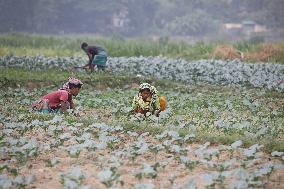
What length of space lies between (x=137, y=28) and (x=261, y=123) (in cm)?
4441

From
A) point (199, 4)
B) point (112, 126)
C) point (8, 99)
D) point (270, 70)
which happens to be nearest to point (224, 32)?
point (199, 4)

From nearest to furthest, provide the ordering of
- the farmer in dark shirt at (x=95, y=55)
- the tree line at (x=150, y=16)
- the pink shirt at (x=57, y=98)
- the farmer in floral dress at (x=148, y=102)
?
1. the pink shirt at (x=57, y=98)
2. the farmer in floral dress at (x=148, y=102)
3. the farmer in dark shirt at (x=95, y=55)
4. the tree line at (x=150, y=16)

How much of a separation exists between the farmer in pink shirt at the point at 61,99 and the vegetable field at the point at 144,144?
0.38m

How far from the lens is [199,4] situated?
172 ft

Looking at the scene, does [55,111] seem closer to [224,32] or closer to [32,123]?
[32,123]

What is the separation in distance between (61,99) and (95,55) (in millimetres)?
8244

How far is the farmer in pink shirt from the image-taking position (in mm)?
9281

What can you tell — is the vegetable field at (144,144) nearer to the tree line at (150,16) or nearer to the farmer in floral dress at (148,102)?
the farmer in floral dress at (148,102)

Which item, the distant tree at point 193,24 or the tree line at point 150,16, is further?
the distant tree at point 193,24

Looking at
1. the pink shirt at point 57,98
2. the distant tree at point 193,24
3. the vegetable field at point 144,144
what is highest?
the distant tree at point 193,24

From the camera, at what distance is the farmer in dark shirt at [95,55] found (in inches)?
677

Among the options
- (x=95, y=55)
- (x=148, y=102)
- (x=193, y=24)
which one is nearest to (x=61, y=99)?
(x=148, y=102)

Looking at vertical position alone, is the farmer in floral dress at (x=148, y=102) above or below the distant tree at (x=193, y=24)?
below

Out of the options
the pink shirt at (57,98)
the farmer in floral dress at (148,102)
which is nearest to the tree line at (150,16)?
the pink shirt at (57,98)
